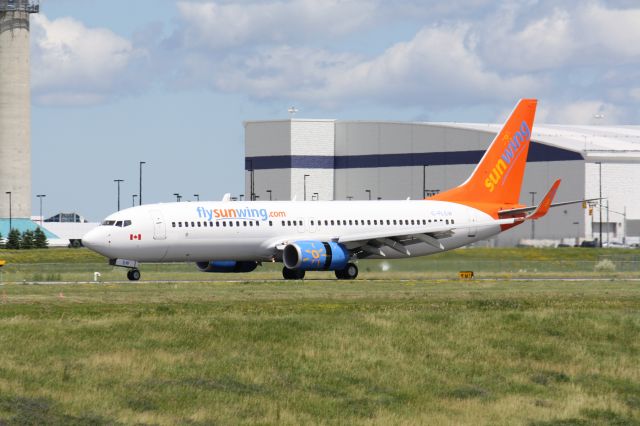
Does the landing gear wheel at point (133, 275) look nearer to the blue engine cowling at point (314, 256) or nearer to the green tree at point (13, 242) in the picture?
the blue engine cowling at point (314, 256)

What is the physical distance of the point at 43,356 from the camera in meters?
32.2

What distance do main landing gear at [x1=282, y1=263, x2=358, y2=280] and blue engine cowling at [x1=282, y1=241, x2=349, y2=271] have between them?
83cm

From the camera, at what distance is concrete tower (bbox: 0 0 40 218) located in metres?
145

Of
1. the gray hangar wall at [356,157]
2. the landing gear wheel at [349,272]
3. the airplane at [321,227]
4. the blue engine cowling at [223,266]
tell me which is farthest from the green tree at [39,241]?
the landing gear wheel at [349,272]

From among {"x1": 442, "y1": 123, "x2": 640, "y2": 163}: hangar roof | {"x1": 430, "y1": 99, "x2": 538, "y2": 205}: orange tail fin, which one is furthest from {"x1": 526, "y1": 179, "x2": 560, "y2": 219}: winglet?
{"x1": 442, "y1": 123, "x2": 640, "y2": 163}: hangar roof

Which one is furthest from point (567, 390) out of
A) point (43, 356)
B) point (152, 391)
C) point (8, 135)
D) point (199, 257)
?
point (8, 135)

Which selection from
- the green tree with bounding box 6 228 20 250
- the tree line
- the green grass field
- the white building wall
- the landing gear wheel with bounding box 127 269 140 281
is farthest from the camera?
the white building wall

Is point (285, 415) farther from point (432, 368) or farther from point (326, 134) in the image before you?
point (326, 134)

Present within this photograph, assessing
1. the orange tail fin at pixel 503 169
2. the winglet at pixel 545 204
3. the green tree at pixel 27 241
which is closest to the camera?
the winglet at pixel 545 204

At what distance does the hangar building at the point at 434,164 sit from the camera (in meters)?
164

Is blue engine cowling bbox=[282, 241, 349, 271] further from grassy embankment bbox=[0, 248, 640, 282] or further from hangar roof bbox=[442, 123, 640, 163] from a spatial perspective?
hangar roof bbox=[442, 123, 640, 163]

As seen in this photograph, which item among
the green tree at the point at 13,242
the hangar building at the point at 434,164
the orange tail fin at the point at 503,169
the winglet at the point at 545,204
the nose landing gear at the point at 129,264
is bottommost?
the nose landing gear at the point at 129,264

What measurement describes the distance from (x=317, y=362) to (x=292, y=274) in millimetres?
32973

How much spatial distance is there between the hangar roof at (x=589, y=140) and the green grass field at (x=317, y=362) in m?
122
